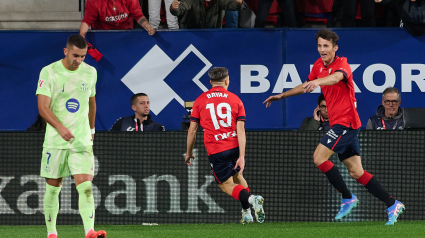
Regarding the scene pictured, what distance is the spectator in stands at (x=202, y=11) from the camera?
31.4 ft

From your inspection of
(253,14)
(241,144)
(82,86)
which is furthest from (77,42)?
(253,14)

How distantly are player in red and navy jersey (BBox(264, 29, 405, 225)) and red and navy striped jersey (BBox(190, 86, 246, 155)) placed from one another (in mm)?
401

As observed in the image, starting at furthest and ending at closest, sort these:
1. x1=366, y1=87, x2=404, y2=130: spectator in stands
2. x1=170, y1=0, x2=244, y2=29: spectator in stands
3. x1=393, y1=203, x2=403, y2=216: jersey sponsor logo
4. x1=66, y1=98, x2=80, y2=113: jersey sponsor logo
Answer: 1. x1=170, y1=0, x2=244, y2=29: spectator in stands
2. x1=366, y1=87, x2=404, y2=130: spectator in stands
3. x1=393, y1=203, x2=403, y2=216: jersey sponsor logo
4. x1=66, y1=98, x2=80, y2=113: jersey sponsor logo

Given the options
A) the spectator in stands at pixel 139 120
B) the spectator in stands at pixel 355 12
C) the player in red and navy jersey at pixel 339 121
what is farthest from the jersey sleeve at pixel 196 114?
the spectator in stands at pixel 355 12

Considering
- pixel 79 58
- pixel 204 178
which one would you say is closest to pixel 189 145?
pixel 204 178

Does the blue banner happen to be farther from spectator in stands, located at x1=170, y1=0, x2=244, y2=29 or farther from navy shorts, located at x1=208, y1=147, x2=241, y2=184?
navy shorts, located at x1=208, y1=147, x2=241, y2=184

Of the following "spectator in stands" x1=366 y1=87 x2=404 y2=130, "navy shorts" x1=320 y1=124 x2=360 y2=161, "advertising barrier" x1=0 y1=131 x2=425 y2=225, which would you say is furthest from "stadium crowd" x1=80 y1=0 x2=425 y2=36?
"navy shorts" x1=320 y1=124 x2=360 y2=161

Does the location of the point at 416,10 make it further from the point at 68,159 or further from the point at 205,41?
the point at 68,159

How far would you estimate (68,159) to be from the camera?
19.0 feet

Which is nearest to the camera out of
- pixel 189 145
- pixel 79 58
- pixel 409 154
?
pixel 79 58

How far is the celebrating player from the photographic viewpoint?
224 inches

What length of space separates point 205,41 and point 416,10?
3.34m

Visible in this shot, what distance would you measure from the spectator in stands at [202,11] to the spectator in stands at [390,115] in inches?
109

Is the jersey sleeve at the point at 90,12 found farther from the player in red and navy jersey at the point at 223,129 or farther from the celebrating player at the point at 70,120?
the celebrating player at the point at 70,120
